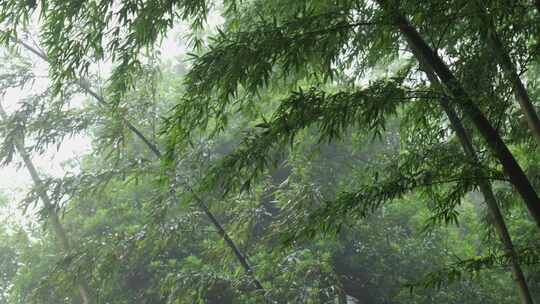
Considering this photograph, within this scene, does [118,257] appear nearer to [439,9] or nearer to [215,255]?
[215,255]

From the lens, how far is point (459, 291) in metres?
6.13

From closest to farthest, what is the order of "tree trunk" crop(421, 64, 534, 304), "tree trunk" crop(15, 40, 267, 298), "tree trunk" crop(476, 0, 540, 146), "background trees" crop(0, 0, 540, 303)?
1. "tree trunk" crop(476, 0, 540, 146)
2. "background trees" crop(0, 0, 540, 303)
3. "tree trunk" crop(421, 64, 534, 304)
4. "tree trunk" crop(15, 40, 267, 298)

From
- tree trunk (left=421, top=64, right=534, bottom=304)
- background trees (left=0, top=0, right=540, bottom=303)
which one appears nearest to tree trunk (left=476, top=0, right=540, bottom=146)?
background trees (left=0, top=0, right=540, bottom=303)

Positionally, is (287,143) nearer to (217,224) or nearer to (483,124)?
(483,124)

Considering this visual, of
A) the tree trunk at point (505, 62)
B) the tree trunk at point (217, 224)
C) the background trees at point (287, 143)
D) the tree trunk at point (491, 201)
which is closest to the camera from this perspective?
the tree trunk at point (505, 62)

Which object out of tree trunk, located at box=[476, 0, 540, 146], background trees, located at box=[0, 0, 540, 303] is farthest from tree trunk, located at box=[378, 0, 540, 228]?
tree trunk, located at box=[476, 0, 540, 146]

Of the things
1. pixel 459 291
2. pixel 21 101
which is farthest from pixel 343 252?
pixel 21 101

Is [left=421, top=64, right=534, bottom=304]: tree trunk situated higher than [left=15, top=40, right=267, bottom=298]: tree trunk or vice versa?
[left=15, top=40, right=267, bottom=298]: tree trunk

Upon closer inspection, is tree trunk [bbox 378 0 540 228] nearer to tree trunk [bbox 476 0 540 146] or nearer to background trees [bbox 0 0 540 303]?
background trees [bbox 0 0 540 303]

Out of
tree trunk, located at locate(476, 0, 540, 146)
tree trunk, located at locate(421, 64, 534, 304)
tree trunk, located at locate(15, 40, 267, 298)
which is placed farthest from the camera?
tree trunk, located at locate(15, 40, 267, 298)

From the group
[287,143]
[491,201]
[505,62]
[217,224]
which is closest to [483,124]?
[505,62]

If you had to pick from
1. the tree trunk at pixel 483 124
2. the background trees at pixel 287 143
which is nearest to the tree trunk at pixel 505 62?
the background trees at pixel 287 143

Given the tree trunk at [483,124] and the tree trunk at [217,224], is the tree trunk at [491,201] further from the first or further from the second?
the tree trunk at [217,224]

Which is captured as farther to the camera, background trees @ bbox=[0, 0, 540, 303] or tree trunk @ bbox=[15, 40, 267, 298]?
tree trunk @ bbox=[15, 40, 267, 298]
